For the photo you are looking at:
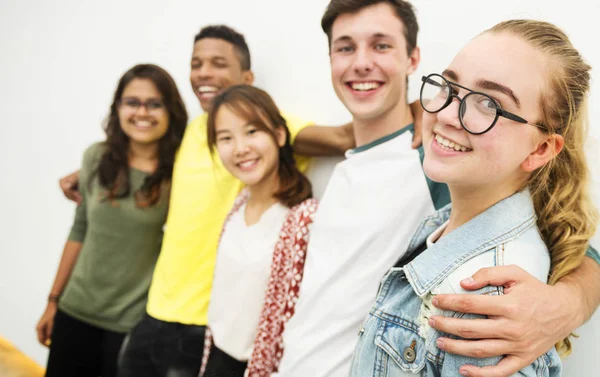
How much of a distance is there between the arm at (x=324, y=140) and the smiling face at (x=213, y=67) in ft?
1.29

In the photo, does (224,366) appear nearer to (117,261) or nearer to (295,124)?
(117,261)

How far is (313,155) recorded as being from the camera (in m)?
1.67

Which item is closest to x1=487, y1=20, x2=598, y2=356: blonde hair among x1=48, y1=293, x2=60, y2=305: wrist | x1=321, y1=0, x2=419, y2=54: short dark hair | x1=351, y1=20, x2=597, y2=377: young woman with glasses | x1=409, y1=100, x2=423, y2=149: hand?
x1=351, y1=20, x2=597, y2=377: young woman with glasses

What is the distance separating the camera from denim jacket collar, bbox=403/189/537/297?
85 cm

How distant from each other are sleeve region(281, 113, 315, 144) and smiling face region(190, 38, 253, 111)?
0.30 metres

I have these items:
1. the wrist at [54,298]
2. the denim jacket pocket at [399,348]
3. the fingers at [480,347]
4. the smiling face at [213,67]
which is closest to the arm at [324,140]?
the smiling face at [213,67]

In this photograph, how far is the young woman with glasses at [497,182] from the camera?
0.80m

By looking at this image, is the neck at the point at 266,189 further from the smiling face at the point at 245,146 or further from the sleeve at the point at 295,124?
the sleeve at the point at 295,124

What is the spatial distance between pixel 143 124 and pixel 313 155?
0.65m

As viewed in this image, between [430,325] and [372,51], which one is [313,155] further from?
[430,325]

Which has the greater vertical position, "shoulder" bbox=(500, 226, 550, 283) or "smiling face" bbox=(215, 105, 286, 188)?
"smiling face" bbox=(215, 105, 286, 188)

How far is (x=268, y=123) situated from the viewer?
60.6 inches

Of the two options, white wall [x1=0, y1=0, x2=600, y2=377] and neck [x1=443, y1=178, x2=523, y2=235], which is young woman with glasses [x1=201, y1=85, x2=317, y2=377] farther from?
neck [x1=443, y1=178, x2=523, y2=235]

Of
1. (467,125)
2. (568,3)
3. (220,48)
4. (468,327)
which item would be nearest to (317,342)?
(468,327)
